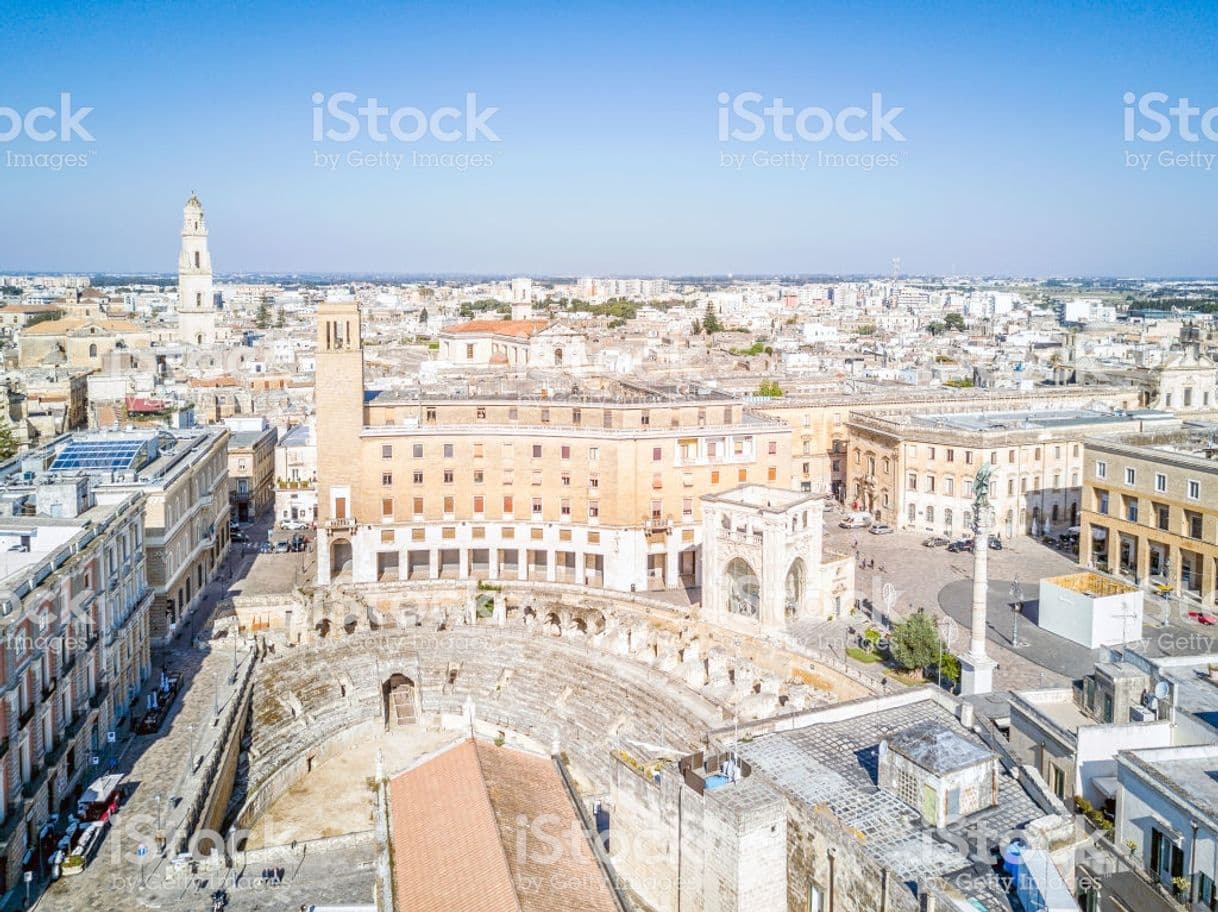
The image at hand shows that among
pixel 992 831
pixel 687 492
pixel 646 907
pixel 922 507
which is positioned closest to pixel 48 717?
pixel 646 907

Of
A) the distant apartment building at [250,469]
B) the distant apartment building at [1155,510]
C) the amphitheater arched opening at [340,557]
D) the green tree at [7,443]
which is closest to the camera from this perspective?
the distant apartment building at [1155,510]

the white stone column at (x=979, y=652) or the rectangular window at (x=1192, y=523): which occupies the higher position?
the rectangular window at (x=1192, y=523)

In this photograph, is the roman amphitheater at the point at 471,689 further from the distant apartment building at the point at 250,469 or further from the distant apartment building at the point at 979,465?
the distant apartment building at the point at 979,465

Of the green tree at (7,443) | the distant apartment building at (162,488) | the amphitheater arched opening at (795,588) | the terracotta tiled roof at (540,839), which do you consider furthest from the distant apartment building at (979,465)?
the green tree at (7,443)

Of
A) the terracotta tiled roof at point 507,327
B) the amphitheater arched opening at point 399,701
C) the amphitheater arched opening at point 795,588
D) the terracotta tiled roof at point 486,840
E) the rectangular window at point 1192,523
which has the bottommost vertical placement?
the amphitheater arched opening at point 399,701

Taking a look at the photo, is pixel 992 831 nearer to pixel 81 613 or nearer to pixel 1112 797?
pixel 1112 797

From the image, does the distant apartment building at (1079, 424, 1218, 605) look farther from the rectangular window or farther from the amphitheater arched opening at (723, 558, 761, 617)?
the amphitheater arched opening at (723, 558, 761, 617)
